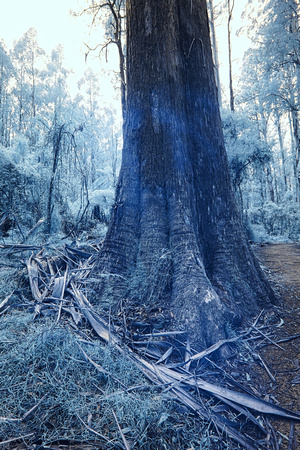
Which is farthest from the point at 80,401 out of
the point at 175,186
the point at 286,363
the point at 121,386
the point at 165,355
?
the point at 175,186

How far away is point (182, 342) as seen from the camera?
6.26ft

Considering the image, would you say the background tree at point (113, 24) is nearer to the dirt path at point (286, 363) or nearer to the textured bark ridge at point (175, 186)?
the textured bark ridge at point (175, 186)

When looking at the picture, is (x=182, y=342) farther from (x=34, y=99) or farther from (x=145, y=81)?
(x=34, y=99)

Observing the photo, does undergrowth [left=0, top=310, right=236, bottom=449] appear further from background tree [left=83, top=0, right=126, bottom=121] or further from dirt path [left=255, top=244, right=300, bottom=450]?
background tree [left=83, top=0, right=126, bottom=121]

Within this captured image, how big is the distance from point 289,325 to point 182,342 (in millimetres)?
1313

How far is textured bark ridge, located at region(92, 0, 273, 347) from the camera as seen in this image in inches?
97.0

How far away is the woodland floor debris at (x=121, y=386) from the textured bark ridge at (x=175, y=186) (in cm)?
44

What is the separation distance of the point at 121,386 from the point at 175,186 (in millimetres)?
1965

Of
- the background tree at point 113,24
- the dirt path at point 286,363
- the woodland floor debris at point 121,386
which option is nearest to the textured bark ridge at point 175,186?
the dirt path at point 286,363

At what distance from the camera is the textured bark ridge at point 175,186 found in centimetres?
246

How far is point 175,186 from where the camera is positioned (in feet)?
8.92

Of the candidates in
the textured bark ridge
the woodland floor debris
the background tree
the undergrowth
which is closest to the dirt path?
the woodland floor debris

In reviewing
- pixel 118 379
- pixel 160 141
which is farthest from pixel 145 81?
pixel 118 379

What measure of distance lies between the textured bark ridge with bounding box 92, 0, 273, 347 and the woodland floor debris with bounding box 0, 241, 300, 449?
17.2 inches
